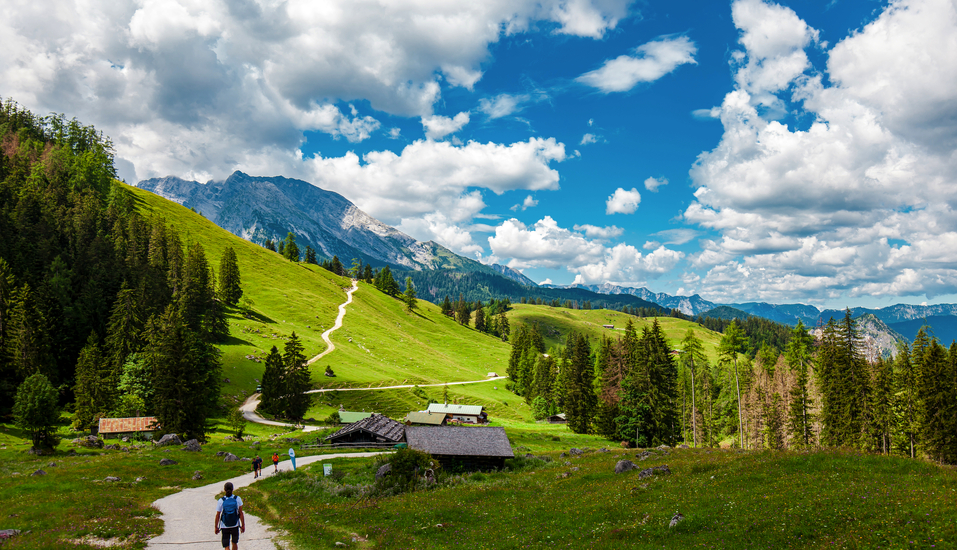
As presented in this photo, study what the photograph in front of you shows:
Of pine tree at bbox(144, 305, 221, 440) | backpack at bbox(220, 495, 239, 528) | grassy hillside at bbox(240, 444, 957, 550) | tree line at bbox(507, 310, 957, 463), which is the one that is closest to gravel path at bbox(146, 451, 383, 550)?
grassy hillside at bbox(240, 444, 957, 550)

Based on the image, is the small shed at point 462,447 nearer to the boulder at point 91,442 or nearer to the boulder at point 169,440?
the boulder at point 169,440

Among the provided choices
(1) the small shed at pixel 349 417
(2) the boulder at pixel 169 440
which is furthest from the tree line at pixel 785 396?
(2) the boulder at pixel 169 440

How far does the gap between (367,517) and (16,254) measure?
311ft

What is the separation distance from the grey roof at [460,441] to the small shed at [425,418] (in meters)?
35.0

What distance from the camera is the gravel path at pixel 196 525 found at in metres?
21.0

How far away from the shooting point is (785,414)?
71312 millimetres

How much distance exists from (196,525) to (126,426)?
47198 mm

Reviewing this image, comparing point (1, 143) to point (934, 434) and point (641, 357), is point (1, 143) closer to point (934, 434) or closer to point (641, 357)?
point (641, 357)

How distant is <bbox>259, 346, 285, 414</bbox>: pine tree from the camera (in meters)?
81.0

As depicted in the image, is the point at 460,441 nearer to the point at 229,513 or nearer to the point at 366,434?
the point at 366,434

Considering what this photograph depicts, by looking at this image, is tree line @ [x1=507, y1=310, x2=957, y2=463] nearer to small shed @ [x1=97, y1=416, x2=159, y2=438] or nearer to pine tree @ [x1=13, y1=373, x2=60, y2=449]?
small shed @ [x1=97, y1=416, x2=159, y2=438]

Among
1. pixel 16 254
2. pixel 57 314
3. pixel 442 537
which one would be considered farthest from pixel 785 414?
pixel 16 254

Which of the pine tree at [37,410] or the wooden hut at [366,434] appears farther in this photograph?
the wooden hut at [366,434]

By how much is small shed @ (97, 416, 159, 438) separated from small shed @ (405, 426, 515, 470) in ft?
128
